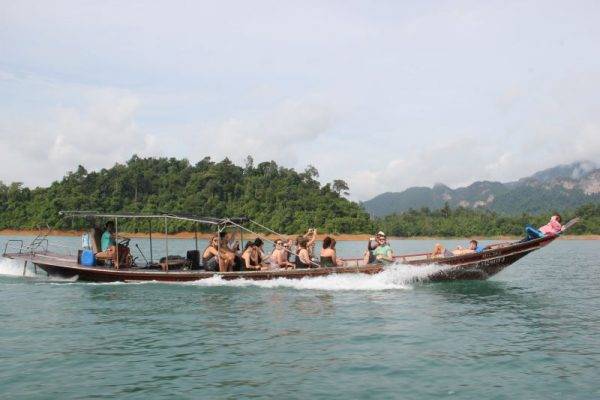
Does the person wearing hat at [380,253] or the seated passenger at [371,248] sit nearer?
the person wearing hat at [380,253]

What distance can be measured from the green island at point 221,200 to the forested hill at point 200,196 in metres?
0.16

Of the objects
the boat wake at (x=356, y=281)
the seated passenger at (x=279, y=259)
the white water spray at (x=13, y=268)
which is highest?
the white water spray at (x=13, y=268)

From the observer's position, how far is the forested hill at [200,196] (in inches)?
3720

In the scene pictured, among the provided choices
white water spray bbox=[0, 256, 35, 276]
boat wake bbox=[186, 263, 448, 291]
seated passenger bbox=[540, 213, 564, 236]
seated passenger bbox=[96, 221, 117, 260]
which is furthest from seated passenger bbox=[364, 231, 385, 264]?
white water spray bbox=[0, 256, 35, 276]

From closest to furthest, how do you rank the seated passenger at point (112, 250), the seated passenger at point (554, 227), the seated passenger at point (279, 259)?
1. the seated passenger at point (554, 227)
2. the seated passenger at point (279, 259)
3. the seated passenger at point (112, 250)

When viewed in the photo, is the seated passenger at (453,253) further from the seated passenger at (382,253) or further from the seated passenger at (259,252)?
the seated passenger at (259,252)

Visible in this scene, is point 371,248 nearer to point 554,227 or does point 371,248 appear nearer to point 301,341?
point 554,227

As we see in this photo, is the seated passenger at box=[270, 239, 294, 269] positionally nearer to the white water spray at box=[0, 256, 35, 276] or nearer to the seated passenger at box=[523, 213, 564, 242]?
the seated passenger at box=[523, 213, 564, 242]

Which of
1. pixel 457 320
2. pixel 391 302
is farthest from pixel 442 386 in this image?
pixel 391 302

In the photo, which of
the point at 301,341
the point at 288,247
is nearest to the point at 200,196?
the point at 288,247

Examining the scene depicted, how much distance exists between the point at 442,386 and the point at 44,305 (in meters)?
12.4

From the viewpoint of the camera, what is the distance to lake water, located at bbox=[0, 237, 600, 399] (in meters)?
9.61

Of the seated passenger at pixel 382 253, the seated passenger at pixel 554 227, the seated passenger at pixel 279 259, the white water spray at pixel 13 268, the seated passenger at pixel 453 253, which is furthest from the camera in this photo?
the white water spray at pixel 13 268

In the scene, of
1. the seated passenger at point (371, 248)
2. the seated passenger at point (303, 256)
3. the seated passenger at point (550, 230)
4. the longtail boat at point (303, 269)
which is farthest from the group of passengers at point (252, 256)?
the seated passenger at point (550, 230)
